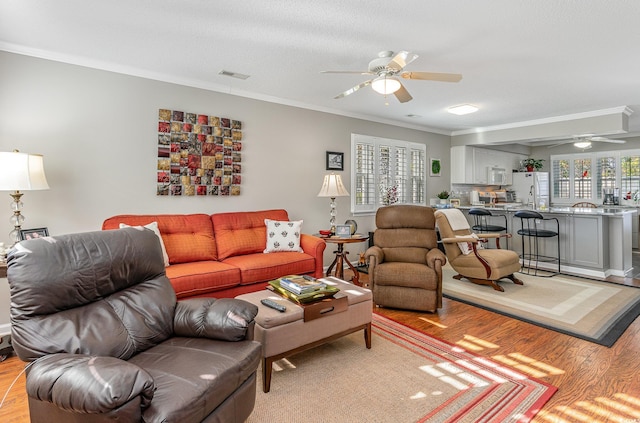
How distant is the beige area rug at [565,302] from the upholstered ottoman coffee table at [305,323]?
6.05ft

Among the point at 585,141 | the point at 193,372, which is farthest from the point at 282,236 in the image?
the point at 585,141

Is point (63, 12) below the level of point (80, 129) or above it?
above

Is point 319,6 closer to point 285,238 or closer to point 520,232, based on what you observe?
point 285,238

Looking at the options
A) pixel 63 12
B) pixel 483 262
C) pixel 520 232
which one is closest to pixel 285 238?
pixel 483 262

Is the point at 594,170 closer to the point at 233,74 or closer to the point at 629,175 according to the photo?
the point at 629,175

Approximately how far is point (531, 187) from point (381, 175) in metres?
4.68

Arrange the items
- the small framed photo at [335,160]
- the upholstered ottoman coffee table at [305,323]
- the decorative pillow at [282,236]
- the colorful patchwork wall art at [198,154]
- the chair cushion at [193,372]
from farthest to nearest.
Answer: the small framed photo at [335,160], the decorative pillow at [282,236], the colorful patchwork wall art at [198,154], the upholstered ottoman coffee table at [305,323], the chair cushion at [193,372]

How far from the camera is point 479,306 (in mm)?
3734

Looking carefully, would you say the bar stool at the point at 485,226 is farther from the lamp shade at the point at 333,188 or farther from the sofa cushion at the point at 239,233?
the sofa cushion at the point at 239,233

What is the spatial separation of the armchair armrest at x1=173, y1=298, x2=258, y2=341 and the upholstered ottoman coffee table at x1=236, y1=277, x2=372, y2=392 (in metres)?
0.33

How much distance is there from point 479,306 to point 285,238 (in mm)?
2307

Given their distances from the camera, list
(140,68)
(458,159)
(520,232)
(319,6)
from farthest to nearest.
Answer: (458,159)
(520,232)
(140,68)
(319,6)

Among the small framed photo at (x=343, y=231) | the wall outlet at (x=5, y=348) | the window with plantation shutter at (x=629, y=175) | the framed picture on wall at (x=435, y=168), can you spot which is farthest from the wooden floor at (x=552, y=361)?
the window with plantation shutter at (x=629, y=175)

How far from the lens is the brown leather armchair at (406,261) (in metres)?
3.46
